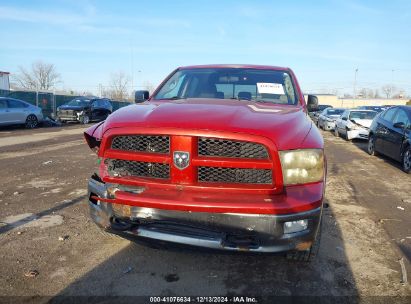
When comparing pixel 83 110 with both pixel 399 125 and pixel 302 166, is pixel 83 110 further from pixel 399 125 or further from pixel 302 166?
pixel 302 166

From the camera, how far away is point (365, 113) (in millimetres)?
16938

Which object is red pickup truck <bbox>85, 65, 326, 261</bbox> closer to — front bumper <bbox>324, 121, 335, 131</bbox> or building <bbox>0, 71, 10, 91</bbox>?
front bumper <bbox>324, 121, 335, 131</bbox>

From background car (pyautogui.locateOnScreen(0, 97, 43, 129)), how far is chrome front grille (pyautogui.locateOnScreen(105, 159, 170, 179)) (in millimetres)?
16465

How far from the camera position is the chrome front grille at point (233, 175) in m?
2.88

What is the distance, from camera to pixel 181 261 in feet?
11.7

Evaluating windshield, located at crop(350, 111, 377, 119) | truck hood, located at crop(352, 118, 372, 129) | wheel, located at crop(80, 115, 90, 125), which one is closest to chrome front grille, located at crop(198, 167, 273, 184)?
truck hood, located at crop(352, 118, 372, 129)

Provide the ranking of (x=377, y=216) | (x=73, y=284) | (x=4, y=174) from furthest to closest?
(x=4, y=174)
(x=377, y=216)
(x=73, y=284)

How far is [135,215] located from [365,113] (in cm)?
1610

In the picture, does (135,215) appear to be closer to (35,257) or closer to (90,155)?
(35,257)

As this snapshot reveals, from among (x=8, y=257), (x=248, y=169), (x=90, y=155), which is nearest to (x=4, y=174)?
(x=90, y=155)

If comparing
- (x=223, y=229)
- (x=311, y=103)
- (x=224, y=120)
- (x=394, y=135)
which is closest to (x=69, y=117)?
(x=394, y=135)

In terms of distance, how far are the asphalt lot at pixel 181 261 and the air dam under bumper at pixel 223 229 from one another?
6.5 inches

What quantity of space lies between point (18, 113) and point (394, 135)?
16300 millimetres

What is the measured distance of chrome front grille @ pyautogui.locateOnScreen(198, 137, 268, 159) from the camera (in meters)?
2.86
